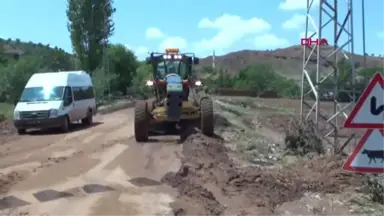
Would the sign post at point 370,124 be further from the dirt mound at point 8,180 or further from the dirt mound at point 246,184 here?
the dirt mound at point 8,180

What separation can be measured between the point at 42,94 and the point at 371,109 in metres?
22.2

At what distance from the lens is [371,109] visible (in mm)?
6629

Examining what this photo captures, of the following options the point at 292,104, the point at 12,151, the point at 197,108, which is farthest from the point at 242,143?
the point at 292,104

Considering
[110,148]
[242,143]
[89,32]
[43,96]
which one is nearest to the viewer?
[110,148]

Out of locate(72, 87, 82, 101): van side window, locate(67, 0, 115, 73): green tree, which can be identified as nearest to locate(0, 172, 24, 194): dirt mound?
locate(72, 87, 82, 101): van side window

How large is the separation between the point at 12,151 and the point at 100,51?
133 ft

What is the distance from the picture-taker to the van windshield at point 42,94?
26.9 meters

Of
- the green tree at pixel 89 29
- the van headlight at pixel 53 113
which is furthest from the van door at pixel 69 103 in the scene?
the green tree at pixel 89 29

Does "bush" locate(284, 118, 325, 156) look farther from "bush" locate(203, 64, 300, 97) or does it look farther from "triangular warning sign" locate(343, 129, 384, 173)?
"bush" locate(203, 64, 300, 97)

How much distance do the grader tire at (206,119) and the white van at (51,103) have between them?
332 inches

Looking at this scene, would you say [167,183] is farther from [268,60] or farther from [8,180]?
[268,60]

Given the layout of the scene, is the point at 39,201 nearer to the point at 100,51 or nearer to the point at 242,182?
the point at 242,182

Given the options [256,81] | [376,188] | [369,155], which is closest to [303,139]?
[376,188]

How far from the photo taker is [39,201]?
1070 centimetres
